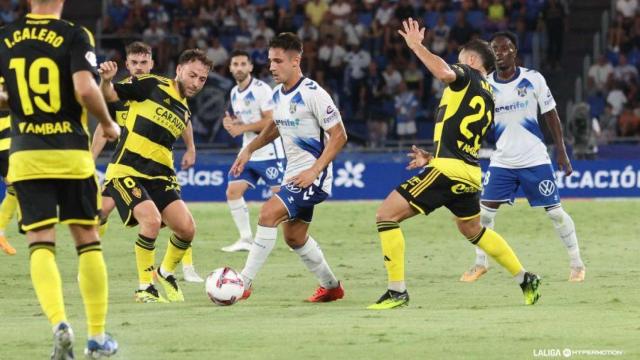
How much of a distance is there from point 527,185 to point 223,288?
13.5ft

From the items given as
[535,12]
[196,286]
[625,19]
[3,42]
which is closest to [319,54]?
[535,12]

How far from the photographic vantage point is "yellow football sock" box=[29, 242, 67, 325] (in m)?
7.88

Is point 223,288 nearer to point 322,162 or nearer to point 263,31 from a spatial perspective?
point 322,162

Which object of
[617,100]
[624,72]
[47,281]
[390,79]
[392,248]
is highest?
[47,281]

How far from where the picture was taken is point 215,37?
31.0 metres

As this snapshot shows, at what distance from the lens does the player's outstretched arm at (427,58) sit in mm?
10156

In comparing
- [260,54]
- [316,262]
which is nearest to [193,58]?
[316,262]

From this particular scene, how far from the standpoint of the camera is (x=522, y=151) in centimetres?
1362

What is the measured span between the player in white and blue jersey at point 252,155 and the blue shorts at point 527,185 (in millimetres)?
4383

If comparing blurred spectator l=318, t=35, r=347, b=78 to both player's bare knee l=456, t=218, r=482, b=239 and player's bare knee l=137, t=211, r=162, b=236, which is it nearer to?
player's bare knee l=137, t=211, r=162, b=236

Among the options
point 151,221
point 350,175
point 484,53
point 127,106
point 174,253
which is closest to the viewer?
point 484,53

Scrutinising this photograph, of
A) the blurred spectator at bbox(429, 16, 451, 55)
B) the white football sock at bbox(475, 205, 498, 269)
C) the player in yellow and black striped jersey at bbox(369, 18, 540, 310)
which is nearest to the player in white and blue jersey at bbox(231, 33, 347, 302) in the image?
the player in yellow and black striped jersey at bbox(369, 18, 540, 310)

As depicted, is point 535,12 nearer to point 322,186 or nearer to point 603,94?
point 603,94

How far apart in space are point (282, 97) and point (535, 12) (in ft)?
67.1
